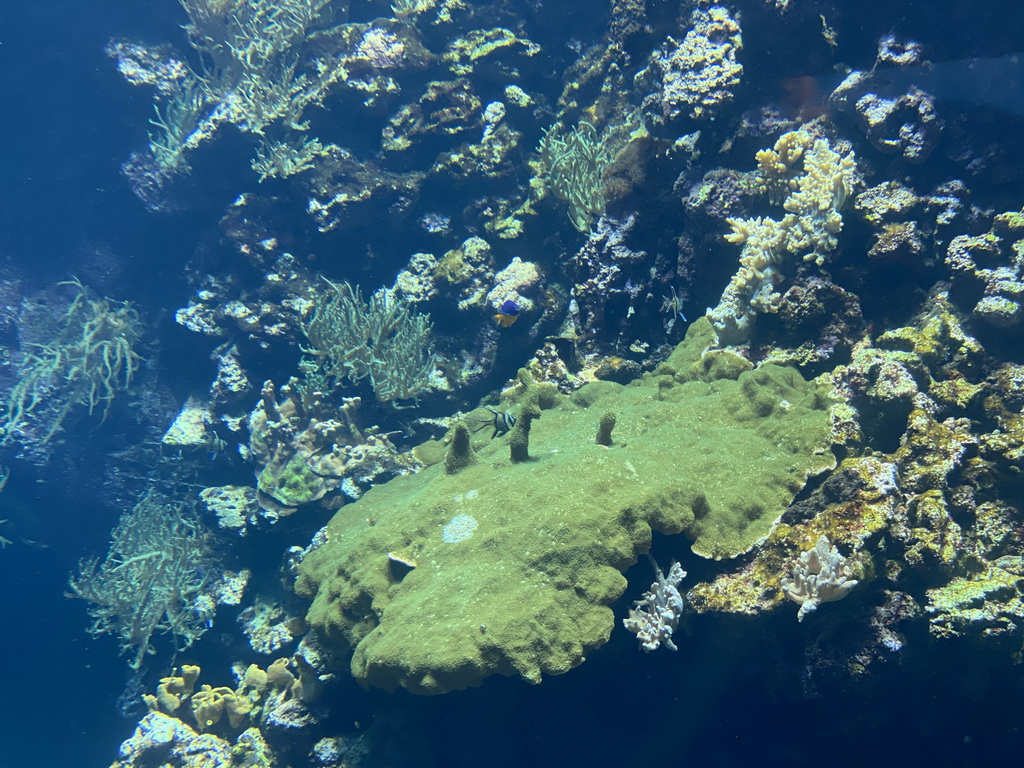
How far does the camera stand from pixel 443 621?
3531 mm

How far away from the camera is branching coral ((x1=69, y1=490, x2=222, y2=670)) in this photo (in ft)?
25.6

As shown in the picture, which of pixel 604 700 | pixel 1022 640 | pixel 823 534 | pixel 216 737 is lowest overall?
pixel 216 737

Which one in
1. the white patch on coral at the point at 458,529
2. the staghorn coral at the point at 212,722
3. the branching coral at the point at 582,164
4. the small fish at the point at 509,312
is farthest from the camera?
the branching coral at the point at 582,164

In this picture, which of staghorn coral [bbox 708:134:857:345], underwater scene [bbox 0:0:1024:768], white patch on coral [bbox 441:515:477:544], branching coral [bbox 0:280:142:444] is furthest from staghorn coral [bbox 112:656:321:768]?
branching coral [bbox 0:280:142:444]

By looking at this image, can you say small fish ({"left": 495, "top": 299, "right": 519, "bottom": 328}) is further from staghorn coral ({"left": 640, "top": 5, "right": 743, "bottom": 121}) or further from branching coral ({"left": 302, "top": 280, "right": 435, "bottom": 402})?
staghorn coral ({"left": 640, "top": 5, "right": 743, "bottom": 121})

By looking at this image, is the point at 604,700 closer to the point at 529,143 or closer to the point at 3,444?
the point at 529,143

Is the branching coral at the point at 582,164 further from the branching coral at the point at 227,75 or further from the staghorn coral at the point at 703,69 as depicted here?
the branching coral at the point at 227,75

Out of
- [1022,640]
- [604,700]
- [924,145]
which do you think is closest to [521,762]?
[604,700]

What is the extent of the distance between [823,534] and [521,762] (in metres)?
2.97

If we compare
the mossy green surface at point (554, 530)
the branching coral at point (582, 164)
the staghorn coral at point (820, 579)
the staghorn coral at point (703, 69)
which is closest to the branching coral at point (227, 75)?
the branching coral at point (582, 164)

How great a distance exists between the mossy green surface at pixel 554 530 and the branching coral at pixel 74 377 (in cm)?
875

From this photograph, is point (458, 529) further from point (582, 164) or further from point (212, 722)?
point (582, 164)

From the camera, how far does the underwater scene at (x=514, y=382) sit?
143 inches

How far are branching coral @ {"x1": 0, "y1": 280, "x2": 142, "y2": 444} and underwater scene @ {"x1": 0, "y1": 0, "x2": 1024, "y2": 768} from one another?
0.09 metres
